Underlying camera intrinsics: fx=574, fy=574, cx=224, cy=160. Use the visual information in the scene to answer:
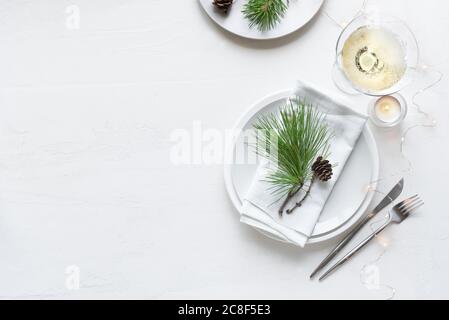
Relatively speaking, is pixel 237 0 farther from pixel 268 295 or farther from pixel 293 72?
pixel 268 295

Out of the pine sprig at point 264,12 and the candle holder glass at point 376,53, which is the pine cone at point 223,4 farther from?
the candle holder glass at point 376,53

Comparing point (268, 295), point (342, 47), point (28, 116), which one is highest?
point (342, 47)

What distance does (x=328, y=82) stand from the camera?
35.5 inches

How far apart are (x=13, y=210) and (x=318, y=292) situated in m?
0.51

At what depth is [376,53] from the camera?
87 centimetres

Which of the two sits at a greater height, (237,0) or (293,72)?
(237,0)

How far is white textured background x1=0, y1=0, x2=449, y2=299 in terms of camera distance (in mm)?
902

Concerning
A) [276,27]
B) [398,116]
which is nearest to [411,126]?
[398,116]

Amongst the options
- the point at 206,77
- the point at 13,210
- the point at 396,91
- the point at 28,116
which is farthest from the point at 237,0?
the point at 13,210

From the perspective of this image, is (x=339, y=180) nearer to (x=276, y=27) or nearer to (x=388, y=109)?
(x=388, y=109)

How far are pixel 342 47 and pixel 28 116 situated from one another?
51 cm

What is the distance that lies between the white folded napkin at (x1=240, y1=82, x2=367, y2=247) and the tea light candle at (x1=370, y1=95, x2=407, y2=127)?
4cm

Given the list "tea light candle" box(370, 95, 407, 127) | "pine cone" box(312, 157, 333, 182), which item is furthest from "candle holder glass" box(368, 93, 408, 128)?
"pine cone" box(312, 157, 333, 182)

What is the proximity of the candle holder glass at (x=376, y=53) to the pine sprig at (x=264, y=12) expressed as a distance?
4.0 inches
